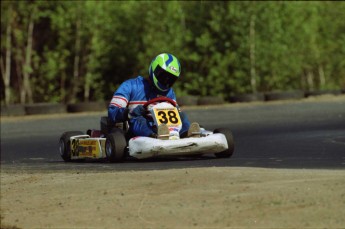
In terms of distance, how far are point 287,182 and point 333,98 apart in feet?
71.0

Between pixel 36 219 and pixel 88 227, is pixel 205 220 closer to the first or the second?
pixel 88 227

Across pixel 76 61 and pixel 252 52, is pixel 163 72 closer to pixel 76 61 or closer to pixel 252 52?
pixel 76 61

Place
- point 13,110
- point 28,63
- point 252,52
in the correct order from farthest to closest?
point 252,52 < point 28,63 < point 13,110

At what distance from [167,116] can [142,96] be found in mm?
569

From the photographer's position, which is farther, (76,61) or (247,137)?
(76,61)

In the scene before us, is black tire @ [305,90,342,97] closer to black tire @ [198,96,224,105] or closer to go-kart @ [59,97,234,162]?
black tire @ [198,96,224,105]

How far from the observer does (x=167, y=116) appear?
14617mm

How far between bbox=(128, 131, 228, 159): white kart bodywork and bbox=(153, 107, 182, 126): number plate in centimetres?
58

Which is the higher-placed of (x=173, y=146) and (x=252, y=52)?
(x=252, y=52)

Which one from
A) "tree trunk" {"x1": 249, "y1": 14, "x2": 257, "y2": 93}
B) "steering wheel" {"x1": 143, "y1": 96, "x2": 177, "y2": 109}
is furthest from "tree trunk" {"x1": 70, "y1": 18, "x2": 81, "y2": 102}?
"steering wheel" {"x1": 143, "y1": 96, "x2": 177, "y2": 109}

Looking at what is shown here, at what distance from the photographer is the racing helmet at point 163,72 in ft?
49.0

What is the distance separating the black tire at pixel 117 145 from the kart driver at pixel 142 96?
0.33 m

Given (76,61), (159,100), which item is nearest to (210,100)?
(76,61)

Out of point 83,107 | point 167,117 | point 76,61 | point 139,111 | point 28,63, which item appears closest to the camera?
point 167,117
